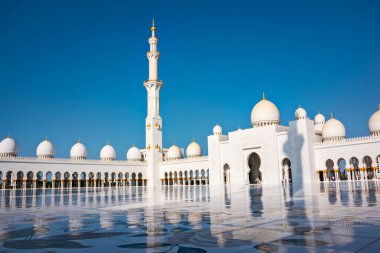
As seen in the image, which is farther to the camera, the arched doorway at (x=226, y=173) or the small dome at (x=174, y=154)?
the small dome at (x=174, y=154)

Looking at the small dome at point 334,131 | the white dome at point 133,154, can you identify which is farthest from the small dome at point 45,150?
the small dome at point 334,131

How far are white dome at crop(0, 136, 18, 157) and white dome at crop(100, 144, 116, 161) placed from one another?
981cm

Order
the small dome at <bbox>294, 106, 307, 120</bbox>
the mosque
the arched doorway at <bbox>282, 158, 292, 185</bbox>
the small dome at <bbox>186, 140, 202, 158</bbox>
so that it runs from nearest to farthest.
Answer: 1. the mosque
2. the arched doorway at <bbox>282, 158, 292, 185</bbox>
3. the small dome at <bbox>294, 106, 307, 120</bbox>
4. the small dome at <bbox>186, 140, 202, 158</bbox>

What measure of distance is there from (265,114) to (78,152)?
824 inches

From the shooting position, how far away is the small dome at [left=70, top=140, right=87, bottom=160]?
1474 inches

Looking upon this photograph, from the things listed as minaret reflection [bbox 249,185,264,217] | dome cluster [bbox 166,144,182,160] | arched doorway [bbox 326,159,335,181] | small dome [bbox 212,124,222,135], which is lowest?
minaret reflection [bbox 249,185,264,217]

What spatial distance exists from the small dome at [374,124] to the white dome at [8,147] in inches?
1303

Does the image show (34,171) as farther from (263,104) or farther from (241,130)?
(263,104)

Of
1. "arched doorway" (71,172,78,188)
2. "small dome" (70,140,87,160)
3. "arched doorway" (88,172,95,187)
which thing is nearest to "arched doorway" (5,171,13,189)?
"arched doorway" (71,172,78,188)

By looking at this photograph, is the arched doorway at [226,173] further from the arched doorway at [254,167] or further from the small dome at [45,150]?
the small dome at [45,150]

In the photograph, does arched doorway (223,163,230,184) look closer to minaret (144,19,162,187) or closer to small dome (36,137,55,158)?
minaret (144,19,162,187)

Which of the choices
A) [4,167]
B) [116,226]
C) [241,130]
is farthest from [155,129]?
[116,226]

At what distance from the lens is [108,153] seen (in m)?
41.1

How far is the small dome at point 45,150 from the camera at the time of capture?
116 ft
